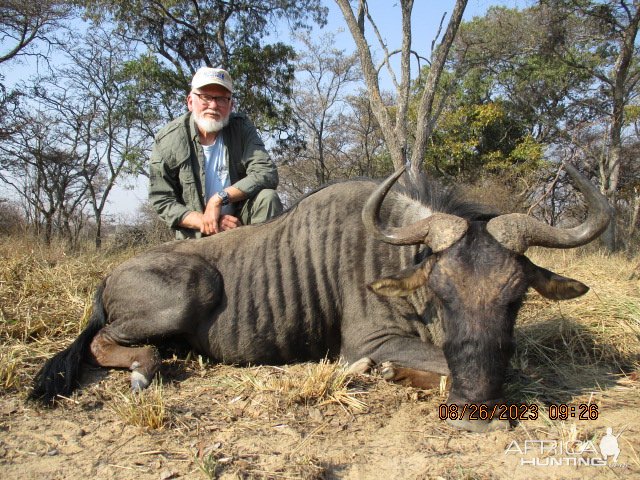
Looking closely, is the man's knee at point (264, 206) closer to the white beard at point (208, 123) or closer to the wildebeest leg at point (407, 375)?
the white beard at point (208, 123)

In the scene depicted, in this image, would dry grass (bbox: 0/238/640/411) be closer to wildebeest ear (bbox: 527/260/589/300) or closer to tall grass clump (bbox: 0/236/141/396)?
tall grass clump (bbox: 0/236/141/396)

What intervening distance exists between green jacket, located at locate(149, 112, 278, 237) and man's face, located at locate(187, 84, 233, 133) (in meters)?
0.12

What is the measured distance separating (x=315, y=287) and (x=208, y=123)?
207 centimetres

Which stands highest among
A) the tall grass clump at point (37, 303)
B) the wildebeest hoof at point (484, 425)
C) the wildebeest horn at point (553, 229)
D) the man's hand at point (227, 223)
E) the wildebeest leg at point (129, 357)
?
the man's hand at point (227, 223)

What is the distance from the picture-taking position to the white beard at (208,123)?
479 cm

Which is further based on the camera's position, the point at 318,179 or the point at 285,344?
the point at 318,179

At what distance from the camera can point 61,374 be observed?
309cm

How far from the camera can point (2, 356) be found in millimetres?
3312

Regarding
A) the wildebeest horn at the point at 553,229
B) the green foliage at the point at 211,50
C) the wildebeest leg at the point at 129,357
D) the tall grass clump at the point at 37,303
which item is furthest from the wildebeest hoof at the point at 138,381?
the green foliage at the point at 211,50

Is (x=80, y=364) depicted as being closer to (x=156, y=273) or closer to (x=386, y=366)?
(x=156, y=273)

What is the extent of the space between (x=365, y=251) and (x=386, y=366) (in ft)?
2.83

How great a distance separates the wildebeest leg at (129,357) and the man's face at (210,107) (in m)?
2.15

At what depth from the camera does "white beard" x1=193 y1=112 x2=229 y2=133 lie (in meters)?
4.79

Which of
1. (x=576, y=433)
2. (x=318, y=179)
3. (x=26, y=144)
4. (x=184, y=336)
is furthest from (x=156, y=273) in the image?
(x=318, y=179)
